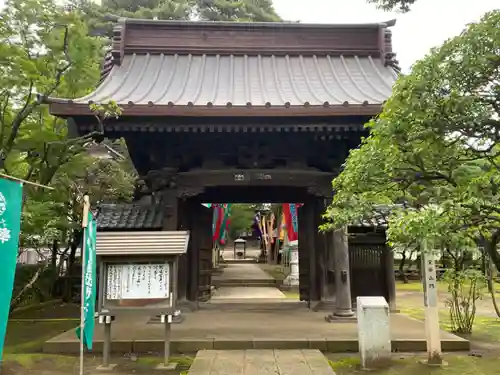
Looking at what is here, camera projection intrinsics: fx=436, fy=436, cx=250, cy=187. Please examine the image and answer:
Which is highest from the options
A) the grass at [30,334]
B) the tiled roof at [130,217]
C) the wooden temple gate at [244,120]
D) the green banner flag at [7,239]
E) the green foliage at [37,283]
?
the wooden temple gate at [244,120]

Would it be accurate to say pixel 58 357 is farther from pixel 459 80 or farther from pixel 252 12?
pixel 252 12

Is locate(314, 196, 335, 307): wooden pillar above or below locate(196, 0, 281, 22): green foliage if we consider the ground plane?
below

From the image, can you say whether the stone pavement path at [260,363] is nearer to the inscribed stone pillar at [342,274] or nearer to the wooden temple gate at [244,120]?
the inscribed stone pillar at [342,274]

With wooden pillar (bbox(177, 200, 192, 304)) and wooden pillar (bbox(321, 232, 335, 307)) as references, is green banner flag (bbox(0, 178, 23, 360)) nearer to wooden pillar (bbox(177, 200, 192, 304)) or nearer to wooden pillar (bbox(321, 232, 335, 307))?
wooden pillar (bbox(177, 200, 192, 304))

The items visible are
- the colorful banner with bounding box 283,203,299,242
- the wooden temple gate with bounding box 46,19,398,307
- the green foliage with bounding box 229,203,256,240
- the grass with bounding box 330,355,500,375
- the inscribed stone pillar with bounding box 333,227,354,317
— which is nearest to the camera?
the grass with bounding box 330,355,500,375

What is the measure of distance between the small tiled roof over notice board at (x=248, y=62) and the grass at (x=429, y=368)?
4.76 metres

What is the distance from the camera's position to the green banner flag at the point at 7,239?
12.3 ft

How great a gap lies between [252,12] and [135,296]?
20.5 meters

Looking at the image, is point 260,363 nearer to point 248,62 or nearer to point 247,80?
point 247,80

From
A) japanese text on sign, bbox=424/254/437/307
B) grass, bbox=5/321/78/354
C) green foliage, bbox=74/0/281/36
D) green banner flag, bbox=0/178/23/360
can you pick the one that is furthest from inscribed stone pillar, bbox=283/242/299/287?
green banner flag, bbox=0/178/23/360

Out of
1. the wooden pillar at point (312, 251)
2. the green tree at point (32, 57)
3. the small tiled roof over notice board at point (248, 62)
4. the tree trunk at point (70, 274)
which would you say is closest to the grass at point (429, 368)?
the wooden pillar at point (312, 251)

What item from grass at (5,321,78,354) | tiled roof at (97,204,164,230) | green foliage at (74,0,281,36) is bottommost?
grass at (5,321,78,354)

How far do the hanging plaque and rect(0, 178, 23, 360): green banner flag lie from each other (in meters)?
2.32

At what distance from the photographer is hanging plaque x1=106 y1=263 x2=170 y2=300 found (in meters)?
6.21
